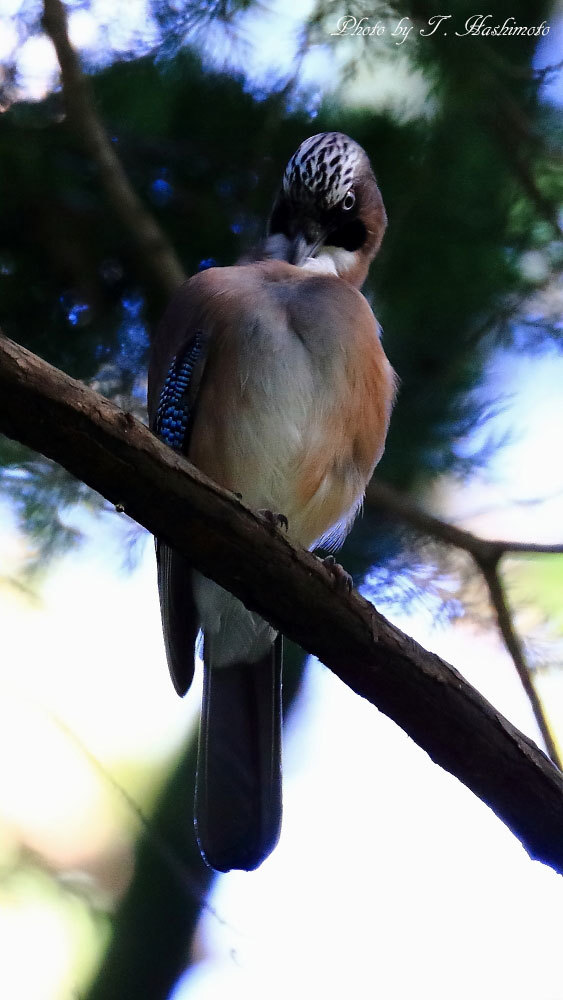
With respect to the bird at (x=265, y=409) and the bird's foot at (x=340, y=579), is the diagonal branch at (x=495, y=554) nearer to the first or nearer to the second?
the bird at (x=265, y=409)

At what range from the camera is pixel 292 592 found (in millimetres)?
1396

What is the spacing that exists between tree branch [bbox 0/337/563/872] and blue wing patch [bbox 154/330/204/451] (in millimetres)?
474

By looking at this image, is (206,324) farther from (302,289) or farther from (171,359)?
(302,289)

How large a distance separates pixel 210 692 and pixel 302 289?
776mm

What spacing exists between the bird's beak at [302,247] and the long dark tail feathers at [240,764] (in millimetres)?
730

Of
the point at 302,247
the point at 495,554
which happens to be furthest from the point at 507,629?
the point at 302,247

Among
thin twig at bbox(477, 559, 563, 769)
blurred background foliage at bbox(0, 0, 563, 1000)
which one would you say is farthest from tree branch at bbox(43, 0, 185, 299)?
thin twig at bbox(477, 559, 563, 769)

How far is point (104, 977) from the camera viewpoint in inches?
67.0

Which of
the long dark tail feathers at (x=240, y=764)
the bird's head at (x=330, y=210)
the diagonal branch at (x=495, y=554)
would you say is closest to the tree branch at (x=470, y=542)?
the diagonal branch at (x=495, y=554)

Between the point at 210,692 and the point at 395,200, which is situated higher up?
Result: the point at 395,200

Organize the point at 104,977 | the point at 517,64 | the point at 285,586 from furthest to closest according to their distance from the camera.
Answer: the point at 517,64, the point at 104,977, the point at 285,586

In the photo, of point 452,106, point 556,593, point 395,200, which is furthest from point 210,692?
point 452,106

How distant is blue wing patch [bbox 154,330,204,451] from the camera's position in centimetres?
178

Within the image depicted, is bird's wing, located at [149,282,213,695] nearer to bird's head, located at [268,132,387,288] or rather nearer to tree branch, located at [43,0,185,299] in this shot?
tree branch, located at [43,0,185,299]
